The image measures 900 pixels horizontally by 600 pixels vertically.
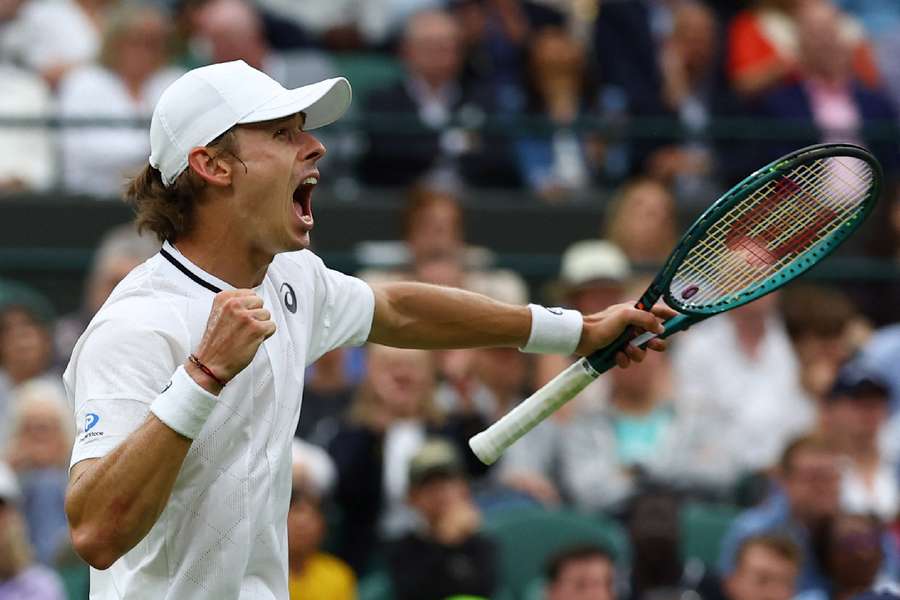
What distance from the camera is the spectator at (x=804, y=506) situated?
317 inches

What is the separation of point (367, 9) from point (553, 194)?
1866 millimetres

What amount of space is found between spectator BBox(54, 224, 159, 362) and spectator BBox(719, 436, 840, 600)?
2.97 m

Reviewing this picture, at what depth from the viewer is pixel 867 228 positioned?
1083 cm

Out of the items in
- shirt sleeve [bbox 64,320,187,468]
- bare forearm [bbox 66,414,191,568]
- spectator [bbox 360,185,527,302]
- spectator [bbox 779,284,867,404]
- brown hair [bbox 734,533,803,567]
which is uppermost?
shirt sleeve [bbox 64,320,187,468]

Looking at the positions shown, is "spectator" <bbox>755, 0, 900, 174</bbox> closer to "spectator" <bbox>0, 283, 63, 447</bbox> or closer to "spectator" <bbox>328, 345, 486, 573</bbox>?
"spectator" <bbox>328, 345, 486, 573</bbox>

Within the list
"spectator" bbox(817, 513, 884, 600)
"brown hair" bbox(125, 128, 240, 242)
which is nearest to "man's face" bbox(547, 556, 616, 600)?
"spectator" bbox(817, 513, 884, 600)

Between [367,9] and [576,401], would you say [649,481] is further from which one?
[367,9]

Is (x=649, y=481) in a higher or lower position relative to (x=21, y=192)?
lower

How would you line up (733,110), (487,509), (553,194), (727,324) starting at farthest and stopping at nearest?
(733,110) → (553,194) → (727,324) → (487,509)

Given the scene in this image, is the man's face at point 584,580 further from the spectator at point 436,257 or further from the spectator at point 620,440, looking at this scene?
the spectator at point 436,257

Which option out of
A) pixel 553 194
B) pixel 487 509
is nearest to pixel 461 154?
pixel 553 194

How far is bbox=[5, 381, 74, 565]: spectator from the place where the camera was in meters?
7.89

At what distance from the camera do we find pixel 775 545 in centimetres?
761

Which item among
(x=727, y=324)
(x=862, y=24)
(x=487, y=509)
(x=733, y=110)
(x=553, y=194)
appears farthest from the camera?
(x=862, y=24)
